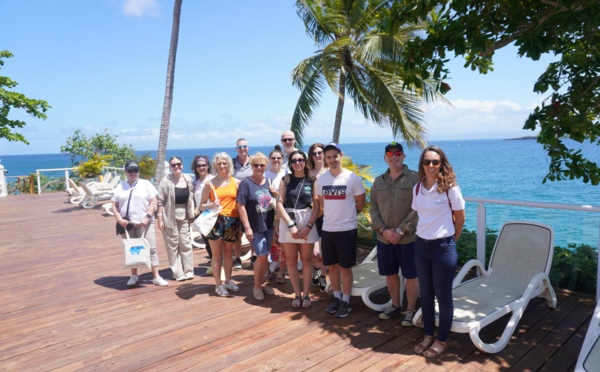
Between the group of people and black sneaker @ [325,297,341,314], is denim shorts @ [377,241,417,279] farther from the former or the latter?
black sneaker @ [325,297,341,314]

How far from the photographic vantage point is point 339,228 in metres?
3.96

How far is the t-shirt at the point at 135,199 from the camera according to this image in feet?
16.7

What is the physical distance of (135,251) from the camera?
502cm

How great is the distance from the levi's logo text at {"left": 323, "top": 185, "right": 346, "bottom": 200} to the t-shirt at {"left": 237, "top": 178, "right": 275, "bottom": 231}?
843 mm

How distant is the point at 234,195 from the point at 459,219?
2.51 meters

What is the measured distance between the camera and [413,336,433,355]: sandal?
3.29 metres

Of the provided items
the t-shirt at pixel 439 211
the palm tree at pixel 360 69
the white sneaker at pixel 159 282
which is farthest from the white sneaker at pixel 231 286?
the palm tree at pixel 360 69

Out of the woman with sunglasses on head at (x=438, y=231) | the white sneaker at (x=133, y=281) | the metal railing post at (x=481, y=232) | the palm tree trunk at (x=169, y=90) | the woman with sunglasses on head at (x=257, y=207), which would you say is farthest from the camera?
the palm tree trunk at (x=169, y=90)

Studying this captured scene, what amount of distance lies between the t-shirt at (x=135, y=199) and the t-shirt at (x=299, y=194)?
1.98 meters

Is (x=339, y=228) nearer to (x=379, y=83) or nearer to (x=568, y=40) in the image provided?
(x=568, y=40)

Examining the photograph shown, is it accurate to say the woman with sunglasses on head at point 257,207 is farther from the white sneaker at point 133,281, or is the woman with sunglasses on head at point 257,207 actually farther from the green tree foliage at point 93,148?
the green tree foliage at point 93,148

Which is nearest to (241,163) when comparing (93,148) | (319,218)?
(319,218)

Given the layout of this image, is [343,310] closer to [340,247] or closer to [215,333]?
[340,247]

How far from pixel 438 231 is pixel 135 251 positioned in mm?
3659
